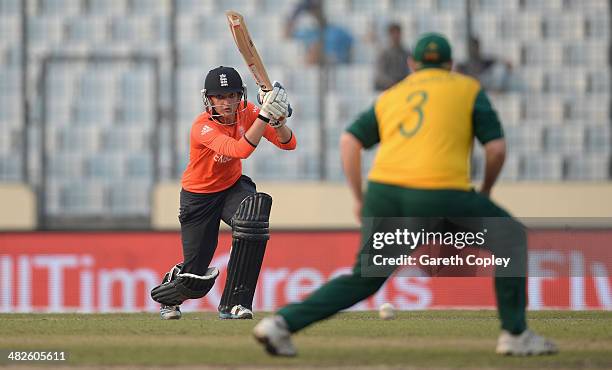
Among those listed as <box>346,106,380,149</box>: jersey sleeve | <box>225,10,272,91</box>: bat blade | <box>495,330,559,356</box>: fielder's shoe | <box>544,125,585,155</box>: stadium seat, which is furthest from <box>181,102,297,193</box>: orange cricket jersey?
<box>544,125,585,155</box>: stadium seat

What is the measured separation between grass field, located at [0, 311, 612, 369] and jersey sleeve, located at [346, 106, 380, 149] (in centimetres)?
106

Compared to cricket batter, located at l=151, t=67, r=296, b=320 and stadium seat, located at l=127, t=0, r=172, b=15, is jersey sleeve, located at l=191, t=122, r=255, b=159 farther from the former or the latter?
stadium seat, located at l=127, t=0, r=172, b=15

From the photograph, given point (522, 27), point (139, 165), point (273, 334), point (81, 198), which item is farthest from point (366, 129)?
point (522, 27)

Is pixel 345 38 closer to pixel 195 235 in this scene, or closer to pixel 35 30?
pixel 35 30

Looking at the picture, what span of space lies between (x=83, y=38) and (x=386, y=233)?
10710 mm

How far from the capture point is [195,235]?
9.32 metres

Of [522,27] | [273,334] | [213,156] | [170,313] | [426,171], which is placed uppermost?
[522,27]

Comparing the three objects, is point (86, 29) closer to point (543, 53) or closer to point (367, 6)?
point (367, 6)

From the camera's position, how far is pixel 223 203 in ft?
30.7

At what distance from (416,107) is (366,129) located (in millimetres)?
268

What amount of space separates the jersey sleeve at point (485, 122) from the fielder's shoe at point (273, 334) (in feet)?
4.25

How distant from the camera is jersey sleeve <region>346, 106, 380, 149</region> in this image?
668 centimetres

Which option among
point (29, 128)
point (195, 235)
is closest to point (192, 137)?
point (195, 235)

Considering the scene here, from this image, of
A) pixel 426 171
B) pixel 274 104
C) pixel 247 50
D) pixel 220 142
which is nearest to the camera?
pixel 426 171
